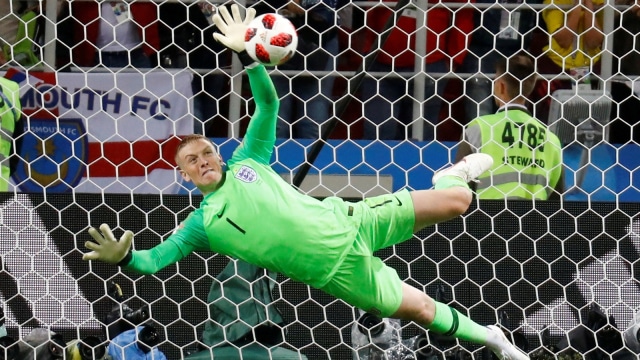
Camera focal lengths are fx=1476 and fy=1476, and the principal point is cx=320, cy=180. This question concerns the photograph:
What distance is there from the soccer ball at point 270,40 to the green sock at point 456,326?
107 cm

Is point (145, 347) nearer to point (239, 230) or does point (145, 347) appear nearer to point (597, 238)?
point (239, 230)

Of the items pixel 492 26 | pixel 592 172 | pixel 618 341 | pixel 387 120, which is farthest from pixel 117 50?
pixel 618 341

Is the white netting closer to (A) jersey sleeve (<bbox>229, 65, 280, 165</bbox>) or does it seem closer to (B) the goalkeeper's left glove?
(A) jersey sleeve (<bbox>229, 65, 280, 165</bbox>)

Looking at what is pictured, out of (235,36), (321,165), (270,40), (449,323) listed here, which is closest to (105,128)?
(321,165)

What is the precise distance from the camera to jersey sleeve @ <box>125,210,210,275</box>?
5.16 meters

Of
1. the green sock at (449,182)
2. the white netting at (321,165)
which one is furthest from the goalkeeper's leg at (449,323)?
the green sock at (449,182)

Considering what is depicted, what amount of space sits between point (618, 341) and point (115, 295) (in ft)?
6.33

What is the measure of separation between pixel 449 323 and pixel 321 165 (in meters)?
1.31

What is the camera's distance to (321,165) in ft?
21.0

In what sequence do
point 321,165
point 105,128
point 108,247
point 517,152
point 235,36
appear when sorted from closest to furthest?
point 108,247 → point 235,36 → point 517,152 → point 321,165 → point 105,128

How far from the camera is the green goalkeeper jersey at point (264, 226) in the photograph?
524 cm

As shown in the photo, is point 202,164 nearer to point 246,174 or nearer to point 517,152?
point 246,174

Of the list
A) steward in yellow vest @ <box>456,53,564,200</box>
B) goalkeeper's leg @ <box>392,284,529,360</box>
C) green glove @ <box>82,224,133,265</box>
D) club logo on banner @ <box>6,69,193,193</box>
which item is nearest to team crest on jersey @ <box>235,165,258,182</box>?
green glove @ <box>82,224,133,265</box>

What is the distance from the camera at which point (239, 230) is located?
5.26 m
